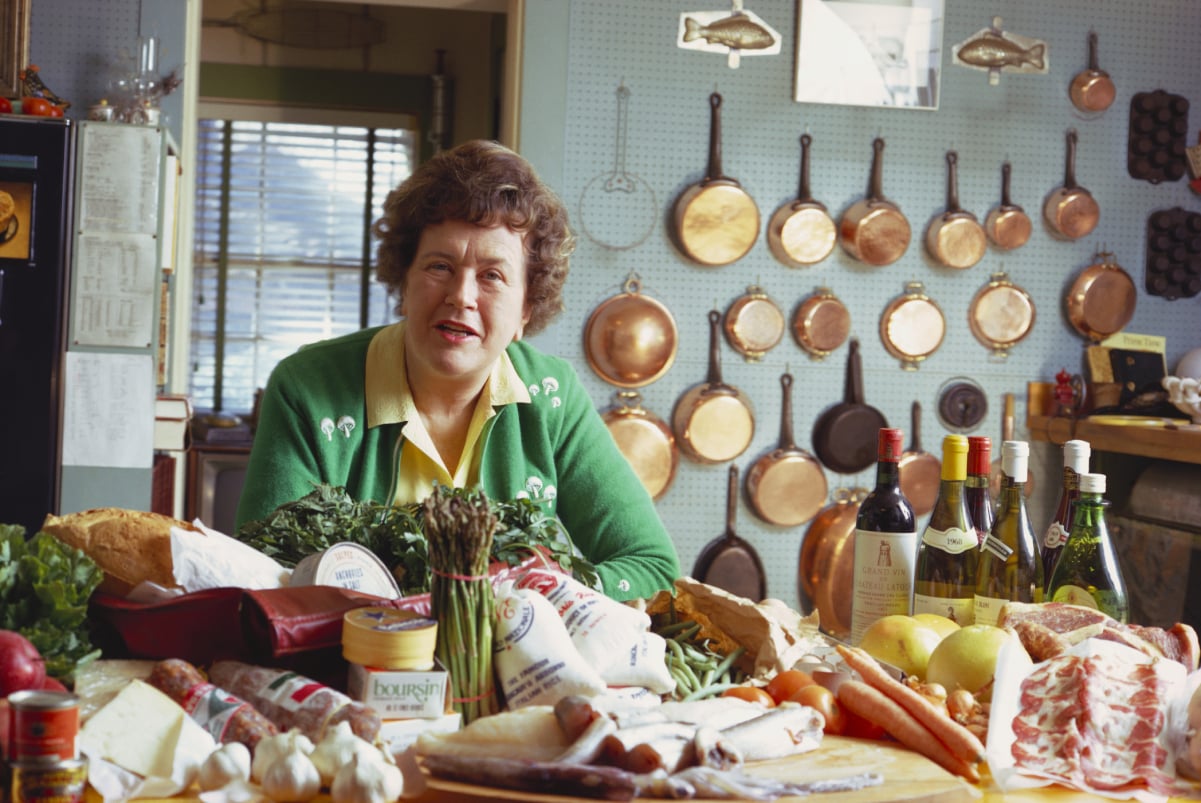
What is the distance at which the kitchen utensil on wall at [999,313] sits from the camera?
4098 mm

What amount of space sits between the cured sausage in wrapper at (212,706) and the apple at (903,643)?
725 mm

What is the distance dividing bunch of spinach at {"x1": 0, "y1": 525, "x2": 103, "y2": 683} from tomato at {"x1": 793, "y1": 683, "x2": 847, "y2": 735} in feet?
2.24

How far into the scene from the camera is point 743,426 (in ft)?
12.9

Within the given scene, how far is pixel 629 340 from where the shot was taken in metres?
3.85

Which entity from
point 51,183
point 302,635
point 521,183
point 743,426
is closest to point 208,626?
point 302,635

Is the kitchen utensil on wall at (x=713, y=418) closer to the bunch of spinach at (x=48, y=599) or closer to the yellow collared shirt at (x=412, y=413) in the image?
the yellow collared shirt at (x=412, y=413)

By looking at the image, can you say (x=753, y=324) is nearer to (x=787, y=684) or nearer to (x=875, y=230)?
(x=875, y=230)

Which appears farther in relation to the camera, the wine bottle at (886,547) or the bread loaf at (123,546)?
the wine bottle at (886,547)

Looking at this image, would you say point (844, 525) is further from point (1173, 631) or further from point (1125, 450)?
point (1173, 631)

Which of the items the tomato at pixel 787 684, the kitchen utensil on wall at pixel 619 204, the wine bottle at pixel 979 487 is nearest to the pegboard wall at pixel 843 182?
the kitchen utensil on wall at pixel 619 204

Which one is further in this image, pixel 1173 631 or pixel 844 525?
pixel 844 525

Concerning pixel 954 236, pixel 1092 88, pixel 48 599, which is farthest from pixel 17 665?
pixel 1092 88

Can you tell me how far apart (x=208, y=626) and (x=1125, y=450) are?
10.4 feet

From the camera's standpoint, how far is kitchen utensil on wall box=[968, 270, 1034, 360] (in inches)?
161
